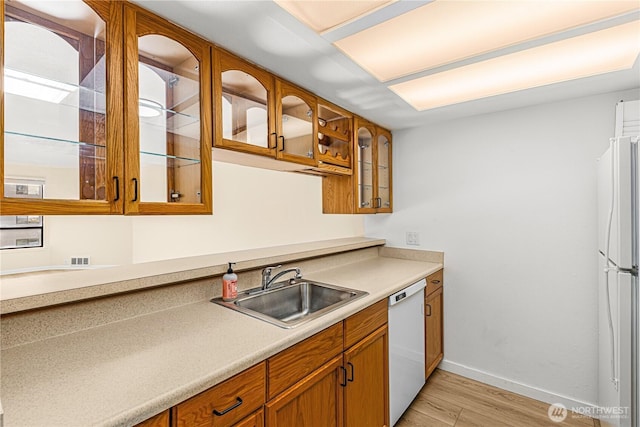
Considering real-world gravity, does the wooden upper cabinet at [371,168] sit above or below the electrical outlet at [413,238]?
above

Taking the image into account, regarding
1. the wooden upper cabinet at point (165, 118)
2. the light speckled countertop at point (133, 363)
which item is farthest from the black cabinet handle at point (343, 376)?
the wooden upper cabinet at point (165, 118)

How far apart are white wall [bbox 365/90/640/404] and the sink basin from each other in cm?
126

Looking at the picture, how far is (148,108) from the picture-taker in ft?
4.20

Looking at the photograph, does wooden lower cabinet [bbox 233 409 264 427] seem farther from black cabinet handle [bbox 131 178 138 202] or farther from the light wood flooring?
the light wood flooring

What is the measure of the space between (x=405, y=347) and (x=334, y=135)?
1.52 m

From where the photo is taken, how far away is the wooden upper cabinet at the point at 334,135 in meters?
2.11

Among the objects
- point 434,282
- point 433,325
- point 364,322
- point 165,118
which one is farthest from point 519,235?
point 165,118

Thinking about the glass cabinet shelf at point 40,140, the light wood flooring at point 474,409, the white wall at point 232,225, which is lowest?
the light wood flooring at point 474,409

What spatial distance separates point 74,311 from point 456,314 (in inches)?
100

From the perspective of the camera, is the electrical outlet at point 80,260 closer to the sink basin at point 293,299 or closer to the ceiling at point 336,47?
the sink basin at point 293,299

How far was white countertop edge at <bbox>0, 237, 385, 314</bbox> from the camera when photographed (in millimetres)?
1086

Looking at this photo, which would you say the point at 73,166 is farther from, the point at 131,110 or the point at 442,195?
the point at 442,195

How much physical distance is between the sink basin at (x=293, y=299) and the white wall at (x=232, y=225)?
0.62m

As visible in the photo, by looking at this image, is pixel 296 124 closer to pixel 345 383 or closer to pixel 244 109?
pixel 244 109
